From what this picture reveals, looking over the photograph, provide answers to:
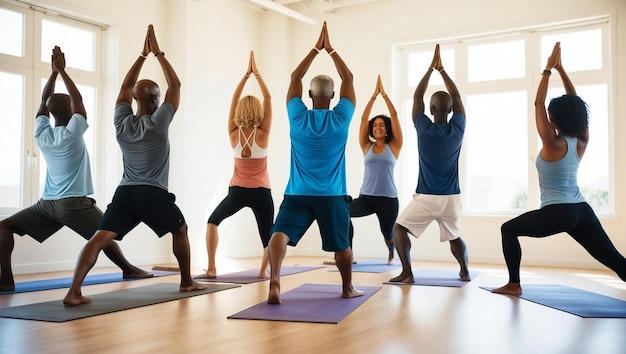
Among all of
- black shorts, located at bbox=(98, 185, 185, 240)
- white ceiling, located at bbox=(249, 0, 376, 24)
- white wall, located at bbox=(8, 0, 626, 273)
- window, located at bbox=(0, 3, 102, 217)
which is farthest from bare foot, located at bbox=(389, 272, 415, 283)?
white ceiling, located at bbox=(249, 0, 376, 24)

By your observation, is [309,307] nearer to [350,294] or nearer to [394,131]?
[350,294]

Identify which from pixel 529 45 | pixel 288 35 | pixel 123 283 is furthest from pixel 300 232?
pixel 288 35

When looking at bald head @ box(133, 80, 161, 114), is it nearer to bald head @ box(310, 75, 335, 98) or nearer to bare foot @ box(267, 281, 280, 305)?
bald head @ box(310, 75, 335, 98)

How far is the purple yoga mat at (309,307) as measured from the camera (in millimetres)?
3180

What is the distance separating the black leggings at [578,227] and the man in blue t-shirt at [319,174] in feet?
3.93

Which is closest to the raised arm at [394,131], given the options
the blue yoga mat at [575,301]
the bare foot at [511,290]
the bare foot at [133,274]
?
the blue yoga mat at [575,301]

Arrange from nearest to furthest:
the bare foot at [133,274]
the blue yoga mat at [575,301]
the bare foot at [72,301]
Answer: the blue yoga mat at [575,301] < the bare foot at [72,301] < the bare foot at [133,274]

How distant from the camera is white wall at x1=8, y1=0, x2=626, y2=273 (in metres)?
6.56

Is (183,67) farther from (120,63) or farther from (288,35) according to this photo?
(288,35)

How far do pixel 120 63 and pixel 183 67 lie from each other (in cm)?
74

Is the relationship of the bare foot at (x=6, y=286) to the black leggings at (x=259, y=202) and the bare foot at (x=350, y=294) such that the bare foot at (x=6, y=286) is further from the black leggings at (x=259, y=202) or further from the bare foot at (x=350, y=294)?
the bare foot at (x=350, y=294)

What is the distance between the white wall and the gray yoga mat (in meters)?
2.09

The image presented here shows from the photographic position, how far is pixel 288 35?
8633mm

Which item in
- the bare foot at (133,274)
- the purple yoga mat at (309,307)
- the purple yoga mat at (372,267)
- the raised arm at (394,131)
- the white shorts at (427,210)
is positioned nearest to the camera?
the purple yoga mat at (309,307)
